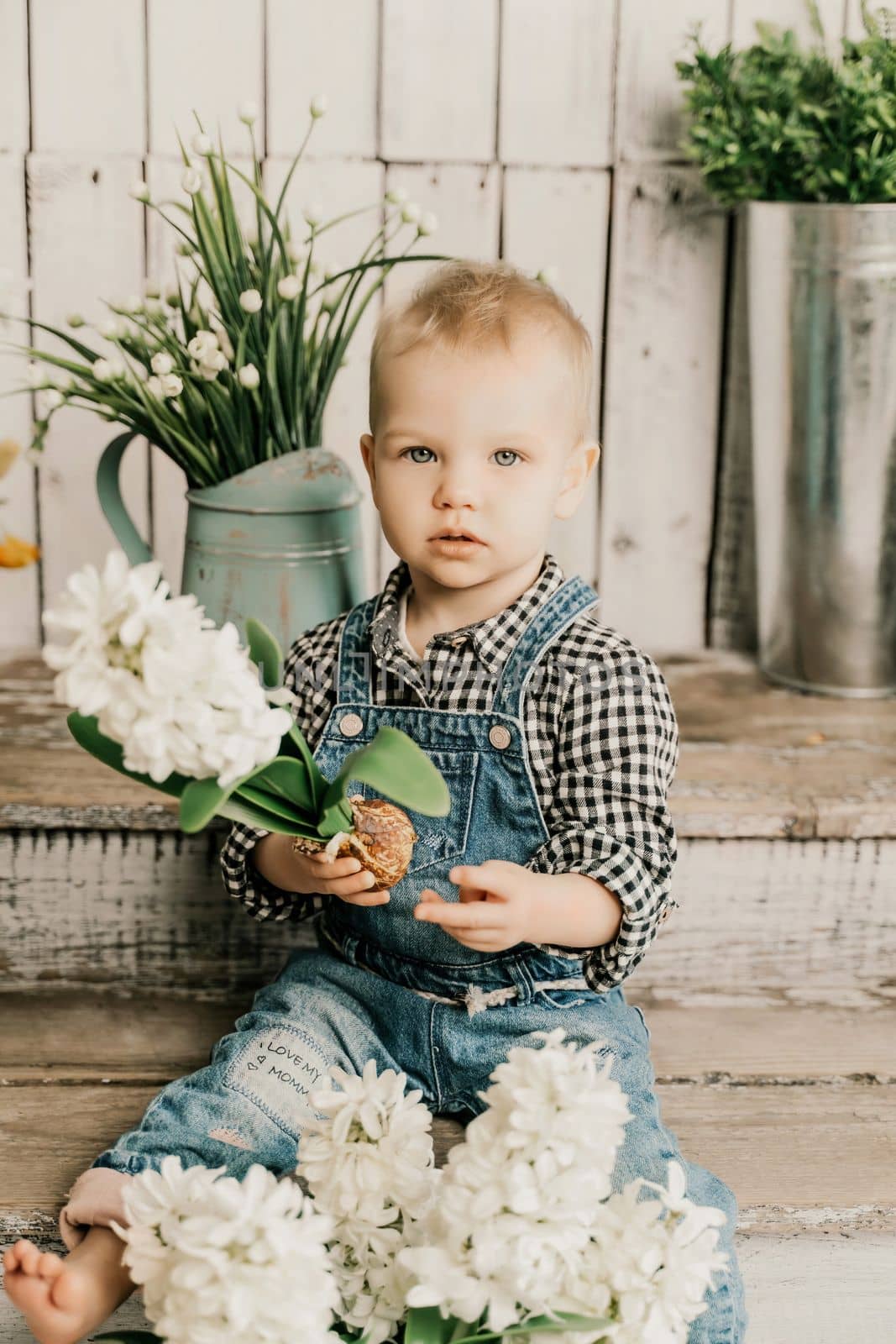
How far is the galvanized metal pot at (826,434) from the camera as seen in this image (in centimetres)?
148

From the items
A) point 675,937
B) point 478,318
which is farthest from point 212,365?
point 675,937

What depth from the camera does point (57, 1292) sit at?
0.83 meters

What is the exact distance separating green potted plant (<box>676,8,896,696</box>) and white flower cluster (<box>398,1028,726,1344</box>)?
97 cm

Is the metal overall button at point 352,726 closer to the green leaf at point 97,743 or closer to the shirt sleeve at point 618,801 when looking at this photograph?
the shirt sleeve at point 618,801

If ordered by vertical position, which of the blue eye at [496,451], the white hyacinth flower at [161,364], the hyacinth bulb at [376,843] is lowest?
the hyacinth bulb at [376,843]

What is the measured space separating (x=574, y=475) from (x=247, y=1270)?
2.11 feet

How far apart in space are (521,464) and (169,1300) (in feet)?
1.99

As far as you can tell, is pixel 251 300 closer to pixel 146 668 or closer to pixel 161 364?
pixel 161 364

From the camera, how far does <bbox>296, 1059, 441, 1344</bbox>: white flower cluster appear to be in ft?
2.52

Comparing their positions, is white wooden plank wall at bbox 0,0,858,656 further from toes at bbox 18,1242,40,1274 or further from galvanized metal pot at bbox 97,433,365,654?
toes at bbox 18,1242,40,1274

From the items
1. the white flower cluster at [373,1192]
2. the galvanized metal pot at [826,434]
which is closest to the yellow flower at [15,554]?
the white flower cluster at [373,1192]

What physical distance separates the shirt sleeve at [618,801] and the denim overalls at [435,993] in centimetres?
3

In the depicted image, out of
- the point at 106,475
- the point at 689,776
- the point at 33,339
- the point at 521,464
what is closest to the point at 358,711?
the point at 521,464

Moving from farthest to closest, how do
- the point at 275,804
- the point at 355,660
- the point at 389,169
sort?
the point at 389,169 < the point at 355,660 < the point at 275,804
